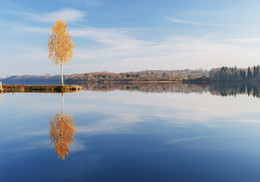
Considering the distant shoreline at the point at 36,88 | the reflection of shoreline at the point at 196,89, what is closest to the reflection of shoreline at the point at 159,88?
the reflection of shoreline at the point at 196,89

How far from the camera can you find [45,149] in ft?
39.8

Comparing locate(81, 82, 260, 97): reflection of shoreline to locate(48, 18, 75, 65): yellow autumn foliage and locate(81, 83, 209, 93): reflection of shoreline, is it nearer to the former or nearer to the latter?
locate(81, 83, 209, 93): reflection of shoreline

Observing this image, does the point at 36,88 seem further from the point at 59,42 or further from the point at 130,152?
the point at 130,152

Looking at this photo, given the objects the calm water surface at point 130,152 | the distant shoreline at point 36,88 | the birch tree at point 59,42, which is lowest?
the calm water surface at point 130,152

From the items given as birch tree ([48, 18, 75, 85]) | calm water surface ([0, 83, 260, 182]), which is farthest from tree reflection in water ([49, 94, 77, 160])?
birch tree ([48, 18, 75, 85])

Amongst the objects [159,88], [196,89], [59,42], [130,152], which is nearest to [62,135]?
[130,152]

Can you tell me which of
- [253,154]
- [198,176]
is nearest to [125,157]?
[198,176]

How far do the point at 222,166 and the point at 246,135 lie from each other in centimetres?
722

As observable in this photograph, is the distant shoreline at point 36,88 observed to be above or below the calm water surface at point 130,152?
above

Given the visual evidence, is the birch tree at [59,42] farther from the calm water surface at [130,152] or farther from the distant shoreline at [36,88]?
the calm water surface at [130,152]

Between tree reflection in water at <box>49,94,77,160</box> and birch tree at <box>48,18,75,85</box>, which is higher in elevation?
birch tree at <box>48,18,75,85</box>

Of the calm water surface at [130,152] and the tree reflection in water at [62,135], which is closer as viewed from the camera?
the calm water surface at [130,152]

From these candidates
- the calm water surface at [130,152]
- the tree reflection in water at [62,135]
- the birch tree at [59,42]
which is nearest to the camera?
the calm water surface at [130,152]

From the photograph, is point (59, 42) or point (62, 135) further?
point (59, 42)
